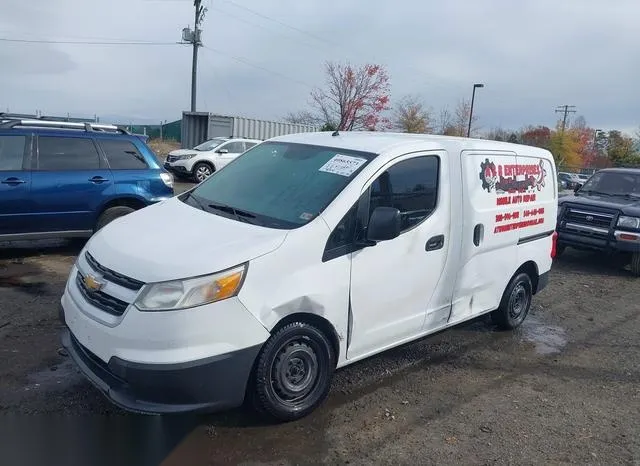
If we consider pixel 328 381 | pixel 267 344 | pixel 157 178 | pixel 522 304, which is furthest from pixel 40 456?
pixel 157 178

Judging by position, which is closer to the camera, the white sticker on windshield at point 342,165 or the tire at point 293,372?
the tire at point 293,372

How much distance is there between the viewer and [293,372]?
359 centimetres

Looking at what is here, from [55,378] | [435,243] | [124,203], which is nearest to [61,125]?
[124,203]

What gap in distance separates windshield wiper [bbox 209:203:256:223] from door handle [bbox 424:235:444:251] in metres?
1.40

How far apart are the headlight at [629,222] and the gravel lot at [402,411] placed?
3734mm

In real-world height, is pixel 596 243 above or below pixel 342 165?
below

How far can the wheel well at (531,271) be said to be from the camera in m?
5.76

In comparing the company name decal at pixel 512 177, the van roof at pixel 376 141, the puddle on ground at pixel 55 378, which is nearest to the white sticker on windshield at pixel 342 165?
the van roof at pixel 376 141

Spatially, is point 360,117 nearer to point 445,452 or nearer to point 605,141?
point 445,452

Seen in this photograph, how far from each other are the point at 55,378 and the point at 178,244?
5.25 ft

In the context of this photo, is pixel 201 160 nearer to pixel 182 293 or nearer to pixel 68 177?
pixel 68 177

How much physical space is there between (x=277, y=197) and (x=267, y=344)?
116cm

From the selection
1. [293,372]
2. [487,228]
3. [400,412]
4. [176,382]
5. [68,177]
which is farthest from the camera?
[68,177]

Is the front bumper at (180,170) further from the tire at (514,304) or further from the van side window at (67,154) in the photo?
the tire at (514,304)
